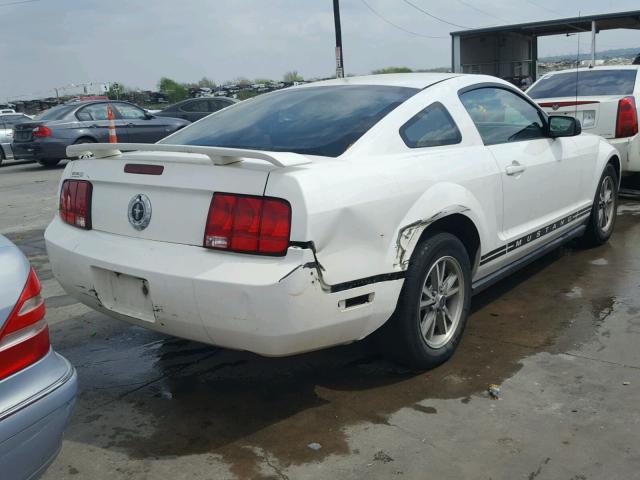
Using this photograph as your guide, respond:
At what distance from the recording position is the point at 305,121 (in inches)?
140

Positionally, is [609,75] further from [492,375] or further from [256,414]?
[256,414]

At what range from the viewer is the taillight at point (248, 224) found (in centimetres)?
272

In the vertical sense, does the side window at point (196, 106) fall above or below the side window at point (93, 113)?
below

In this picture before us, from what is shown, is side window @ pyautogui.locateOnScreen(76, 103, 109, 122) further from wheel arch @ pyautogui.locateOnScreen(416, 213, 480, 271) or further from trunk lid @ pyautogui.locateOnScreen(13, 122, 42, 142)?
wheel arch @ pyautogui.locateOnScreen(416, 213, 480, 271)

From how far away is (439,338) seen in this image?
358 cm

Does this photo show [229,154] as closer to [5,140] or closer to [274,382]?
[274,382]

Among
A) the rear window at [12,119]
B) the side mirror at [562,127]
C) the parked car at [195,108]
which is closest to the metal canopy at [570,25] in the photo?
the parked car at [195,108]

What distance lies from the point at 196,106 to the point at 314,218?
53.5 ft

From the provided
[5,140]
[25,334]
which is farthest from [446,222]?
[5,140]

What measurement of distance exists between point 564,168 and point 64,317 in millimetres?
3695

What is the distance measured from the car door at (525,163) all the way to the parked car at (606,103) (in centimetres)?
278

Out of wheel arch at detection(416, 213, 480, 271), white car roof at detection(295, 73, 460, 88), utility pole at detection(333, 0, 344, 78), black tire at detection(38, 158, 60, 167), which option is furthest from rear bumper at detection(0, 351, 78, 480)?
utility pole at detection(333, 0, 344, 78)

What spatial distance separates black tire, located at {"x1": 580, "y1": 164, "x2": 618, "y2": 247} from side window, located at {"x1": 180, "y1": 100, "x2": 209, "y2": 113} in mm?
13966

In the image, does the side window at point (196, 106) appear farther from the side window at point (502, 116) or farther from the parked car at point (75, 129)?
the side window at point (502, 116)
